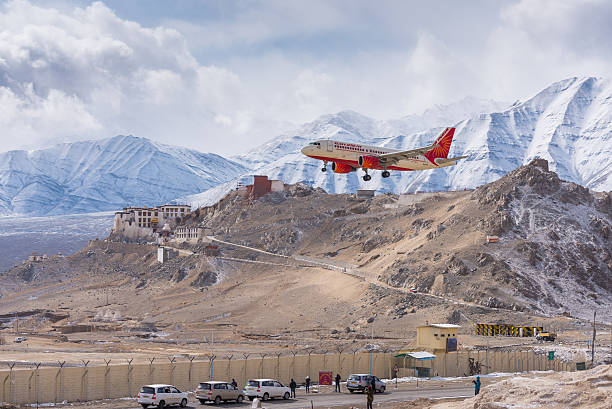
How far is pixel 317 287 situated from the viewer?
150 metres

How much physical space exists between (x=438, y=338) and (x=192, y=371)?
1202 inches

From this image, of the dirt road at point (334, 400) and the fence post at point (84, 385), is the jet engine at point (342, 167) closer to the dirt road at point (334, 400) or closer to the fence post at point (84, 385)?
the dirt road at point (334, 400)

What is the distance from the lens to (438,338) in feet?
257

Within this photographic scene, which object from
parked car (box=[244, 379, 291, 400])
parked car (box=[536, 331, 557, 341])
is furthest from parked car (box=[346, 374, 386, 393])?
parked car (box=[536, 331, 557, 341])

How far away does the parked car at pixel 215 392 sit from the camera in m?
50.2

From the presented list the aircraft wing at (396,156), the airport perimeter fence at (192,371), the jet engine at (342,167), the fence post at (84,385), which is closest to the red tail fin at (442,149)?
the aircraft wing at (396,156)

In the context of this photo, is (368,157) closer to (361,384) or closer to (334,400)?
(361,384)

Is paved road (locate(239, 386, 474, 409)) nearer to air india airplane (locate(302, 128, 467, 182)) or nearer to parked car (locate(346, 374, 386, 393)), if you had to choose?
parked car (locate(346, 374, 386, 393))

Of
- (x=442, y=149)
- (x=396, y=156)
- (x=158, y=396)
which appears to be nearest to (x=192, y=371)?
(x=158, y=396)

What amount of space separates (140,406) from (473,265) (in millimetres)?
93374

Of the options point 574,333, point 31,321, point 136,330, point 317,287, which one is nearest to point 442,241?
point 317,287

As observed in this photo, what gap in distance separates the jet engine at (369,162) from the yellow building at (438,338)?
22.1 metres

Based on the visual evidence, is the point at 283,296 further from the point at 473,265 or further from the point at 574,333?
the point at 574,333

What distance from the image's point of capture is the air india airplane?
204 feet
